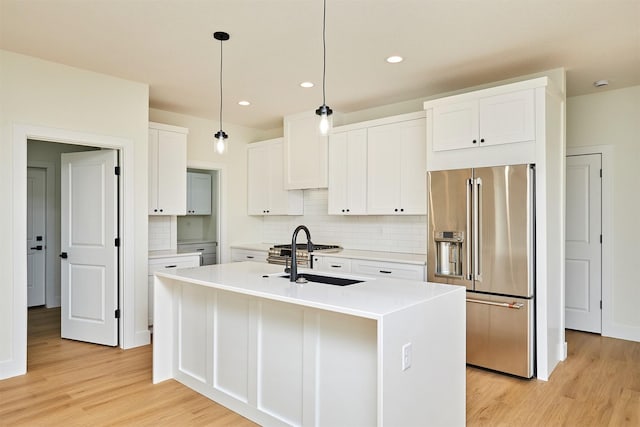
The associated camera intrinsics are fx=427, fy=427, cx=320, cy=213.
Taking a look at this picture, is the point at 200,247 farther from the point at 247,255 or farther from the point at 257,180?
the point at 257,180

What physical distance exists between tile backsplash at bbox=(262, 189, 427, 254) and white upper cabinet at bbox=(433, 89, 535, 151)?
114 cm

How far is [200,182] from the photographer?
19.6 ft

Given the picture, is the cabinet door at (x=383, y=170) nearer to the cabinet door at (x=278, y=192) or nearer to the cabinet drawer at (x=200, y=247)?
the cabinet door at (x=278, y=192)

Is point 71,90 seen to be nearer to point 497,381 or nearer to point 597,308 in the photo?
point 497,381

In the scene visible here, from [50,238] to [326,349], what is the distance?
5.17 meters

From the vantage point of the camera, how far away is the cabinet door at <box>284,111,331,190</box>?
5.11m

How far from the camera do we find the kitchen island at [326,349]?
2.00 m

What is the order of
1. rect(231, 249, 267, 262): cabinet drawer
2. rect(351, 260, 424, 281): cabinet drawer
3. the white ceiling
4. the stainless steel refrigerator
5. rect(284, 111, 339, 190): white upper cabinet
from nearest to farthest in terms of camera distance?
the white ceiling → the stainless steel refrigerator → rect(351, 260, 424, 281): cabinet drawer → rect(284, 111, 339, 190): white upper cabinet → rect(231, 249, 267, 262): cabinet drawer

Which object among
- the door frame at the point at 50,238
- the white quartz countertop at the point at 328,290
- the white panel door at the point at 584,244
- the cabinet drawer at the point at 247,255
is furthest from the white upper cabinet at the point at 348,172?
the door frame at the point at 50,238

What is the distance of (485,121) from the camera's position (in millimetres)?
3574

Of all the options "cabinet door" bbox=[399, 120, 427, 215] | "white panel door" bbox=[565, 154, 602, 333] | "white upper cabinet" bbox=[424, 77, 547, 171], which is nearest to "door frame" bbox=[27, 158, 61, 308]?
"cabinet door" bbox=[399, 120, 427, 215]

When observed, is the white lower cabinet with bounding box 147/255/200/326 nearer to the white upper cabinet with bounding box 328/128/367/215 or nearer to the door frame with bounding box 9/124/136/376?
the door frame with bounding box 9/124/136/376

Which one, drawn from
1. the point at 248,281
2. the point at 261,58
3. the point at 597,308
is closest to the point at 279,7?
the point at 261,58

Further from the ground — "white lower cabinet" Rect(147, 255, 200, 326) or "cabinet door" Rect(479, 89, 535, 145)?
"cabinet door" Rect(479, 89, 535, 145)
